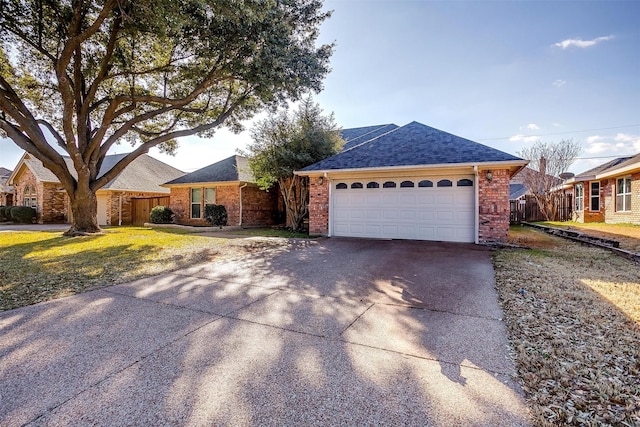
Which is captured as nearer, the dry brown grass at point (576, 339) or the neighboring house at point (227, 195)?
the dry brown grass at point (576, 339)

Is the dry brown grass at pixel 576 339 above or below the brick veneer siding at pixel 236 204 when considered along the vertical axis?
below

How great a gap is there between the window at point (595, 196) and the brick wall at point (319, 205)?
17.4m

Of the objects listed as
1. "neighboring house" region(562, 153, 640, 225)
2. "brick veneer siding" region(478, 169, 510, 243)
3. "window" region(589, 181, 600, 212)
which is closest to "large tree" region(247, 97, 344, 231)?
"brick veneer siding" region(478, 169, 510, 243)

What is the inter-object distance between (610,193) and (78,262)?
23.6 meters

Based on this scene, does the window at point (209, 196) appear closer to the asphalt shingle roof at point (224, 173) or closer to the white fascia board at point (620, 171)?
the asphalt shingle roof at point (224, 173)

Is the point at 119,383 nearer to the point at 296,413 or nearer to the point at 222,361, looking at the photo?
the point at 222,361

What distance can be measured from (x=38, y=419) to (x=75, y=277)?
15.0 ft

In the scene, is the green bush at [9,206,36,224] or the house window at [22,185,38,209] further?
the house window at [22,185,38,209]

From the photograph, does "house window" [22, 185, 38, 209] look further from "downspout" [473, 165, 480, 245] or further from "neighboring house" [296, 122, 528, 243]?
"downspout" [473, 165, 480, 245]

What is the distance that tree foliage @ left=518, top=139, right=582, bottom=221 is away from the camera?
20.9 meters

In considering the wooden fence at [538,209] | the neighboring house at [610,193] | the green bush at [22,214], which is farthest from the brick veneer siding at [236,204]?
the neighboring house at [610,193]

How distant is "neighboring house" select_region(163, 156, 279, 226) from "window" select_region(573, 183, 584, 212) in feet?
62.9

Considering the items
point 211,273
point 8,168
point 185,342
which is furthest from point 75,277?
point 8,168

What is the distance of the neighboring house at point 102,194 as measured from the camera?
19922mm
